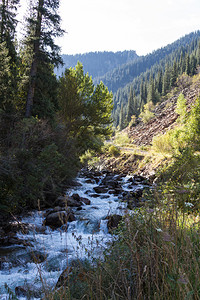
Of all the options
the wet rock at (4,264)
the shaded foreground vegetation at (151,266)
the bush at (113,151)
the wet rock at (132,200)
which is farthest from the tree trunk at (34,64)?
the bush at (113,151)

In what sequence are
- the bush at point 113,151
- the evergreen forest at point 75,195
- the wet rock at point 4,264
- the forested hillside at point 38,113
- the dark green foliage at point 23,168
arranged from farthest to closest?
the bush at point 113,151 → the forested hillside at point 38,113 → the dark green foliage at point 23,168 → the wet rock at point 4,264 → the evergreen forest at point 75,195

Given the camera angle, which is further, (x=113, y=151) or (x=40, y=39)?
(x=113, y=151)

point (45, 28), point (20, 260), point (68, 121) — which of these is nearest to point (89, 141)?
point (68, 121)

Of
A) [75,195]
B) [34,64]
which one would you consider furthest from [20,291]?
[34,64]

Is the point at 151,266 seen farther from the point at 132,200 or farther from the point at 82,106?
the point at 82,106

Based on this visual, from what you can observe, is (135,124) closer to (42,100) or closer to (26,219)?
(42,100)

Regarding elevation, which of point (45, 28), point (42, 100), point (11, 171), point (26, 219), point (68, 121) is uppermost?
point (45, 28)

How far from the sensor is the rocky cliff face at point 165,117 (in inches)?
1756

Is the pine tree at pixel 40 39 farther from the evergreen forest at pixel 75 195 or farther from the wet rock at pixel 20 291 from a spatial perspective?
the wet rock at pixel 20 291

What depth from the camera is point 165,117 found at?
50.5m

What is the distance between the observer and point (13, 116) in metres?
10.3

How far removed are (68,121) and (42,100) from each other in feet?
20.4

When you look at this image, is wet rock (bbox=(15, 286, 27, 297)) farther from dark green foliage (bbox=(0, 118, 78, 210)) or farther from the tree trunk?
the tree trunk

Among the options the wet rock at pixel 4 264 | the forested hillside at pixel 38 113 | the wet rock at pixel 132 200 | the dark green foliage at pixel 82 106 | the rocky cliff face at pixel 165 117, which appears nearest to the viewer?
the wet rock at pixel 4 264
